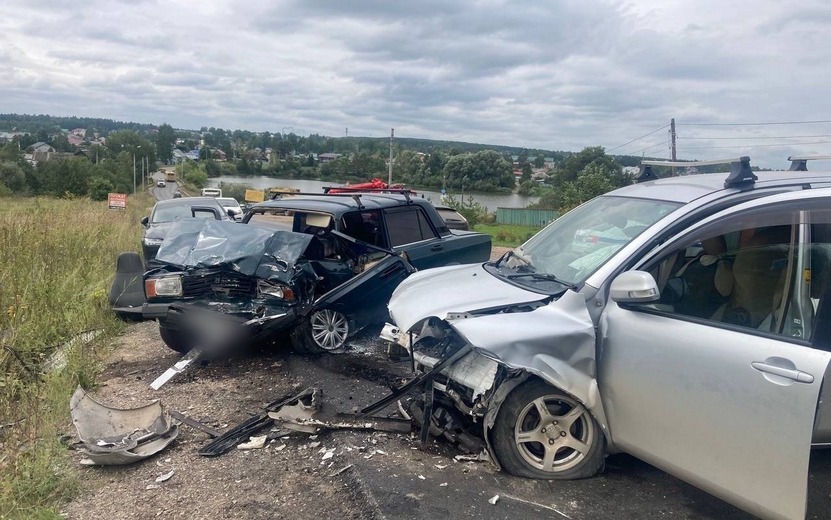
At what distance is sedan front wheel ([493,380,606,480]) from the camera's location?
12.2 feet

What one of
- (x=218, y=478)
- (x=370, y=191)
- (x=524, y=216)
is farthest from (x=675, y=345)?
(x=524, y=216)

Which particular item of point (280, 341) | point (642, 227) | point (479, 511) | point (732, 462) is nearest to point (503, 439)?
point (479, 511)

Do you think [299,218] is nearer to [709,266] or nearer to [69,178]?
[709,266]

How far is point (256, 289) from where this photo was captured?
6215 mm

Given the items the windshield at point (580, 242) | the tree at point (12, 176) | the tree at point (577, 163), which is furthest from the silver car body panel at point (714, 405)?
the tree at point (12, 176)

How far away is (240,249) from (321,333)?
120 cm

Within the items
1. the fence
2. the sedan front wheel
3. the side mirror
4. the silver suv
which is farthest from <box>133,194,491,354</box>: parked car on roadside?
the fence

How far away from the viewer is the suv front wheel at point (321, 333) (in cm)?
640

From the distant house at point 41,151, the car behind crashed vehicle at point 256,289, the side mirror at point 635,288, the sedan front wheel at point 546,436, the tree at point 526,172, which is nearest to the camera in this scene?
the side mirror at point 635,288

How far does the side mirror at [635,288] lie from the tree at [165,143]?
89.9 metres

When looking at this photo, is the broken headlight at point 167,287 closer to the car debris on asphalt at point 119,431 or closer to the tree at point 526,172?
the car debris on asphalt at point 119,431

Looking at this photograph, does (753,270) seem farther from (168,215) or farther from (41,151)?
(41,151)

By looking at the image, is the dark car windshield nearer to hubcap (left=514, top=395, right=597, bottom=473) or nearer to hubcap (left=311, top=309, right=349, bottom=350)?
hubcap (left=311, top=309, right=349, bottom=350)

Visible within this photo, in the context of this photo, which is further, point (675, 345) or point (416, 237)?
point (416, 237)
